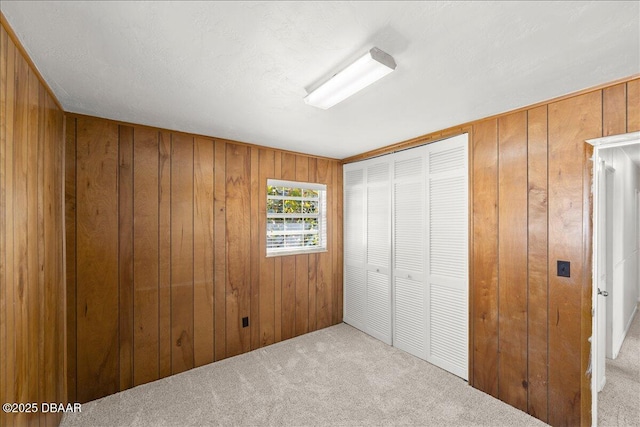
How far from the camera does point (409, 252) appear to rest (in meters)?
3.01

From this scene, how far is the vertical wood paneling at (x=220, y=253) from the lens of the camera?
2.88m

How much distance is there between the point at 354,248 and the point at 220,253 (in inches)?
68.4

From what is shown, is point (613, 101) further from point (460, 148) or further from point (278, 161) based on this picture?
point (278, 161)

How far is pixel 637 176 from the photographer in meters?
4.06

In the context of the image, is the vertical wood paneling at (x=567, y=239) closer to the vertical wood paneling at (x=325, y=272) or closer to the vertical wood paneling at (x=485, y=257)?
the vertical wood paneling at (x=485, y=257)

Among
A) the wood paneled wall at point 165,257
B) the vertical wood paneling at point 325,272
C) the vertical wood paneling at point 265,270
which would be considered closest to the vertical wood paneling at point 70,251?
the wood paneled wall at point 165,257

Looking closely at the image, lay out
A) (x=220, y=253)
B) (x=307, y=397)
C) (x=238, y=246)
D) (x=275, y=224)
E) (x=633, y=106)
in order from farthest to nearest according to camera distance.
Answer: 1. (x=275, y=224)
2. (x=238, y=246)
3. (x=220, y=253)
4. (x=307, y=397)
5. (x=633, y=106)

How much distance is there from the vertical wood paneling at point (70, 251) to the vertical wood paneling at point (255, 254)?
1497 mm

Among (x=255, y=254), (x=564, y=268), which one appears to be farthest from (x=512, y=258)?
(x=255, y=254)

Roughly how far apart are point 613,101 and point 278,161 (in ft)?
9.34

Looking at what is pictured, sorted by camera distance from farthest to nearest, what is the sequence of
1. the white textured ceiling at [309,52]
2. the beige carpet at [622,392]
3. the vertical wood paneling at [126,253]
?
1. the vertical wood paneling at [126,253]
2. the beige carpet at [622,392]
3. the white textured ceiling at [309,52]

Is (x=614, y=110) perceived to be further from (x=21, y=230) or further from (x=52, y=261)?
(x=52, y=261)

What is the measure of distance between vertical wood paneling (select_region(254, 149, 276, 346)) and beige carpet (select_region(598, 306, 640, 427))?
2.89m

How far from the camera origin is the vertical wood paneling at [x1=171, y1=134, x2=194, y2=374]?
2.65 m
